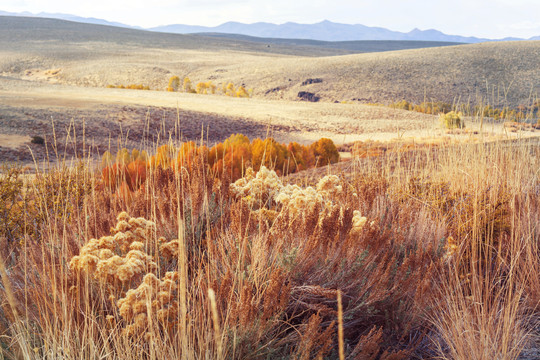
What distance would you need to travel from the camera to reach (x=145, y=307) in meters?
2.02

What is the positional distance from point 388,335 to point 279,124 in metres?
22.1

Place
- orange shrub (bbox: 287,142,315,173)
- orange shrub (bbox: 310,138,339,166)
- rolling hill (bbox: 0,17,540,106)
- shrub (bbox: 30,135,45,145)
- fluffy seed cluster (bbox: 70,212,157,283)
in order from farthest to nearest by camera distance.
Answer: rolling hill (bbox: 0,17,540,106) < shrub (bbox: 30,135,45,145) < orange shrub (bbox: 310,138,339,166) < orange shrub (bbox: 287,142,315,173) < fluffy seed cluster (bbox: 70,212,157,283)

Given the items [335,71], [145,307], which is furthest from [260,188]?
[335,71]

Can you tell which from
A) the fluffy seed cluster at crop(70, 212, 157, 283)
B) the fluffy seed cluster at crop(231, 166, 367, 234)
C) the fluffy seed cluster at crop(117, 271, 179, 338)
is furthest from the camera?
the fluffy seed cluster at crop(231, 166, 367, 234)

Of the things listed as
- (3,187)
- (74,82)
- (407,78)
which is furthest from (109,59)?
(3,187)

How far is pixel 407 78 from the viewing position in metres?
48.5

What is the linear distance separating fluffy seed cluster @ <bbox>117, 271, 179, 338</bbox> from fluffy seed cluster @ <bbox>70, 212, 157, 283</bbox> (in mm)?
163

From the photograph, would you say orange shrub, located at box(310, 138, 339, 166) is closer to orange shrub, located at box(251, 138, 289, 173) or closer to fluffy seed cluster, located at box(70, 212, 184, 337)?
orange shrub, located at box(251, 138, 289, 173)

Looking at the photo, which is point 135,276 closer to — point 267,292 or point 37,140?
point 267,292

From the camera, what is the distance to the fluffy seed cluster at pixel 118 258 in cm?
217

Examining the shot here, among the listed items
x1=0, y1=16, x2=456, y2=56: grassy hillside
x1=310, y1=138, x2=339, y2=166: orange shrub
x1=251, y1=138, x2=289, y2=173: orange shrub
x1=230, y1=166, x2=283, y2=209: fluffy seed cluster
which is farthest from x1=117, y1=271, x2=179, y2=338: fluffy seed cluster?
x1=0, y1=16, x2=456, y2=56: grassy hillside

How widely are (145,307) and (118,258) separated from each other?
0.31m

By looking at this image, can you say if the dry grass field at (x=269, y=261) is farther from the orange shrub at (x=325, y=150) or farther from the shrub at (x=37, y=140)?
the shrub at (x=37, y=140)

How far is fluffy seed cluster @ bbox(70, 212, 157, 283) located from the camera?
85.5 inches
